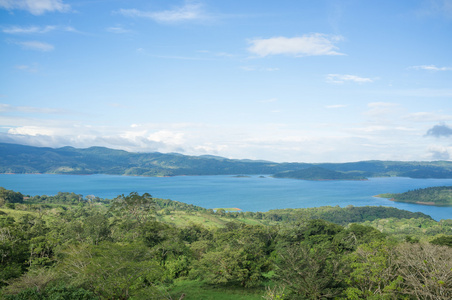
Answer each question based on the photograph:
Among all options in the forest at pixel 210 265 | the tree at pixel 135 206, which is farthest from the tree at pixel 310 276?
the tree at pixel 135 206

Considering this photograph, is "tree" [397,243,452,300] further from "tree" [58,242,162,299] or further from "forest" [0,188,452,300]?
"tree" [58,242,162,299]

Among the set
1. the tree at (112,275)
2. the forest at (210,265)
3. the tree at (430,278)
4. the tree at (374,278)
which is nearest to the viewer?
the tree at (430,278)

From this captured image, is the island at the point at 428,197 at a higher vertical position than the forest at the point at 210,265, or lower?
lower

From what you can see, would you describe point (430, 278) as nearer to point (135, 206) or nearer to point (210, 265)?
point (210, 265)

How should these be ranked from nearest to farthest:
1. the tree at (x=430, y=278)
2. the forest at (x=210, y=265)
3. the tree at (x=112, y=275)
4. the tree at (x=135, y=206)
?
the tree at (x=430, y=278) < the tree at (x=112, y=275) < the forest at (x=210, y=265) < the tree at (x=135, y=206)

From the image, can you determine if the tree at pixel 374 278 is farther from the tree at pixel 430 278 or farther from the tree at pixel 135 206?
the tree at pixel 135 206

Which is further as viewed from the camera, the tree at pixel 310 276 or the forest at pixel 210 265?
the tree at pixel 310 276

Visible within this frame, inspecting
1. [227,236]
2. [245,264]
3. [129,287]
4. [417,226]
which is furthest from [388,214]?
[129,287]

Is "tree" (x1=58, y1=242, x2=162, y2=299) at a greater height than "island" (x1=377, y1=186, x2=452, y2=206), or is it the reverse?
"tree" (x1=58, y1=242, x2=162, y2=299)

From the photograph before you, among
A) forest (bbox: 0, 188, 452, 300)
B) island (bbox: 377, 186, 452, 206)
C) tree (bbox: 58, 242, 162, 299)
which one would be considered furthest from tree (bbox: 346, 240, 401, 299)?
island (bbox: 377, 186, 452, 206)
